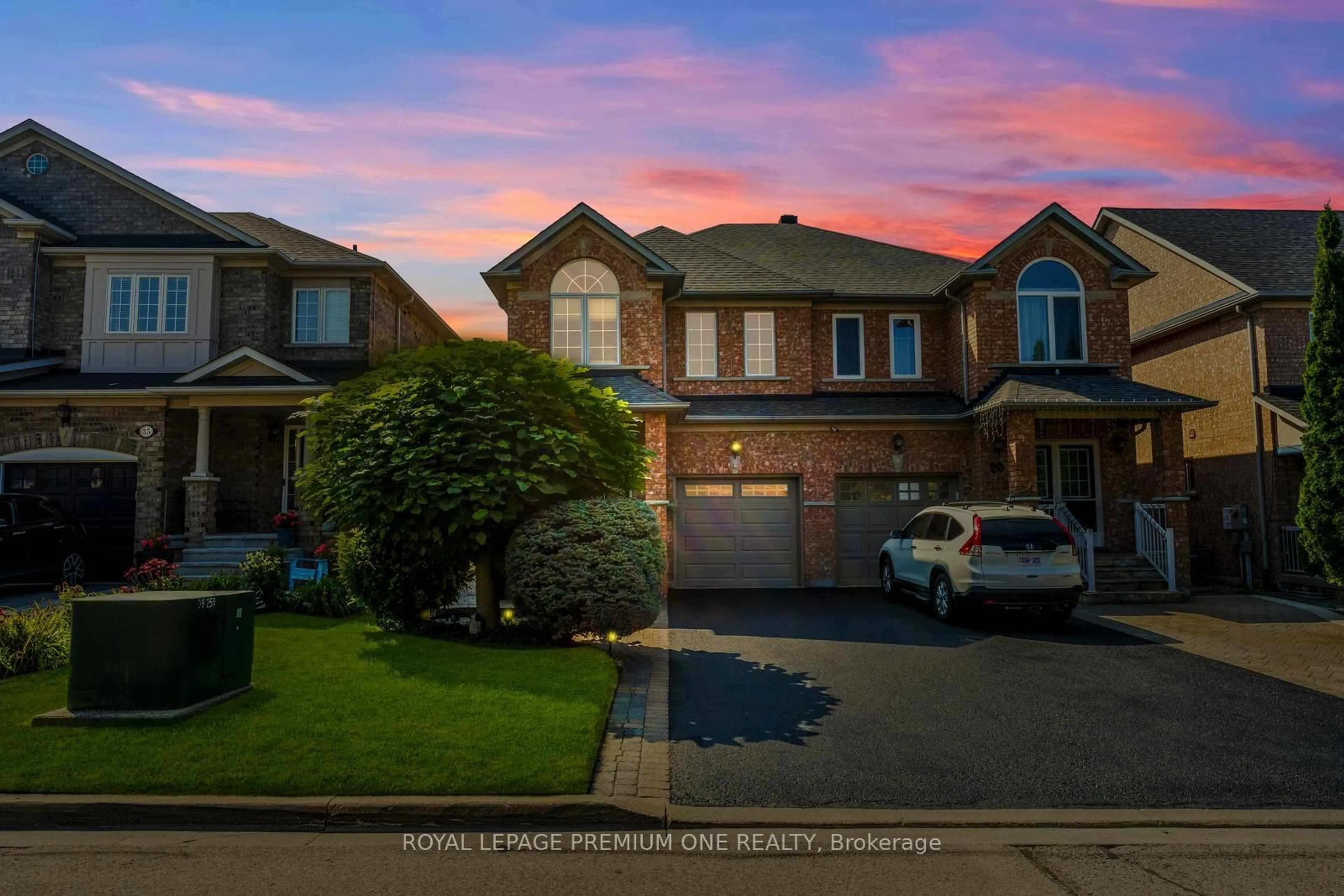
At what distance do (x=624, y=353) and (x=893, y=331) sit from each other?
6.10m

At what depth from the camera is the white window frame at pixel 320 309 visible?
19.9 m

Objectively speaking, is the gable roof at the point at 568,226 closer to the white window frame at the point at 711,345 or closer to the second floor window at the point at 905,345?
the white window frame at the point at 711,345

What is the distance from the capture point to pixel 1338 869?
4797 mm

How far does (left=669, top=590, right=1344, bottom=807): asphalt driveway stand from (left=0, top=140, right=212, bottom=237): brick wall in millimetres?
16343

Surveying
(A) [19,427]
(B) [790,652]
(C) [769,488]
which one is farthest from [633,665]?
(A) [19,427]

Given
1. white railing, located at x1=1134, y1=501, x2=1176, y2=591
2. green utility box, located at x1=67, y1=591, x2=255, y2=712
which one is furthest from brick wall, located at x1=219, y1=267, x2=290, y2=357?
white railing, located at x1=1134, y1=501, x2=1176, y2=591

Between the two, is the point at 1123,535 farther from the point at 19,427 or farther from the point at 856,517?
the point at 19,427

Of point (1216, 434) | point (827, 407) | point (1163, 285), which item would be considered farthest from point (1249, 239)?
point (827, 407)

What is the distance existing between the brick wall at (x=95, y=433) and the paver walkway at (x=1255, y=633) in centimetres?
1768

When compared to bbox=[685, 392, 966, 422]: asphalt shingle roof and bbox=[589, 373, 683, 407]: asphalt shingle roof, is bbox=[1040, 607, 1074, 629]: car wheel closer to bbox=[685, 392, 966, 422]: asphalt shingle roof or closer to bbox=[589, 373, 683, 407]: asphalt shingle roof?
bbox=[685, 392, 966, 422]: asphalt shingle roof

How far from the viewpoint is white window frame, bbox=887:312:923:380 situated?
755 inches

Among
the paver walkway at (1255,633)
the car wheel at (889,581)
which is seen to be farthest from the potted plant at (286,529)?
the paver walkway at (1255,633)

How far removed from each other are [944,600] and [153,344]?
56.1 ft

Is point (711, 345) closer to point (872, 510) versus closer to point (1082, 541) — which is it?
point (872, 510)
